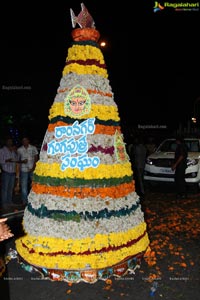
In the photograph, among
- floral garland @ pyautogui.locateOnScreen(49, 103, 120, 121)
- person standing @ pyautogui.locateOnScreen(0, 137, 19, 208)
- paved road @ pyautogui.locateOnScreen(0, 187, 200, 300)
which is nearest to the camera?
paved road @ pyautogui.locateOnScreen(0, 187, 200, 300)

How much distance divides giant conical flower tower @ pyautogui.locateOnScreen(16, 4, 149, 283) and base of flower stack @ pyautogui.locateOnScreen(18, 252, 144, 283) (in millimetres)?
15

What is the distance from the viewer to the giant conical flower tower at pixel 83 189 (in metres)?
4.68

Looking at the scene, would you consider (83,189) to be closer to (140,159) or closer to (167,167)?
(140,159)

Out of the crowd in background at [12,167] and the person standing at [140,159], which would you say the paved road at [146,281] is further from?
the person standing at [140,159]

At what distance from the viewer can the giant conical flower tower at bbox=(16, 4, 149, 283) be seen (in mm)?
4676

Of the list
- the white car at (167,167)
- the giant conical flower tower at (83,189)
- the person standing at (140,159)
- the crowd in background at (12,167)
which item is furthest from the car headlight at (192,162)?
the giant conical flower tower at (83,189)

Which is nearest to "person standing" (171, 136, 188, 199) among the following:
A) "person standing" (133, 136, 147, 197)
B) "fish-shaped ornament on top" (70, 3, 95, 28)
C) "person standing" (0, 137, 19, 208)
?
"person standing" (133, 136, 147, 197)

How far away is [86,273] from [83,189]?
1291 millimetres

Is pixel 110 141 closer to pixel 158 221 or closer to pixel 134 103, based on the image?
pixel 158 221

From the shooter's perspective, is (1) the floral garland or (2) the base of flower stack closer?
(2) the base of flower stack

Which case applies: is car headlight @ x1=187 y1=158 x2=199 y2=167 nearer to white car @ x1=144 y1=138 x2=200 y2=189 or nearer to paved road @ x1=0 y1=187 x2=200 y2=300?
white car @ x1=144 y1=138 x2=200 y2=189

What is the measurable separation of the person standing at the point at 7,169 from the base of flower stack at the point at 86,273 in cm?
455

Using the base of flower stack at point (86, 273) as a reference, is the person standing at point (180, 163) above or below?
above

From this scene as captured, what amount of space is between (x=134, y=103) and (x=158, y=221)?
961 inches
